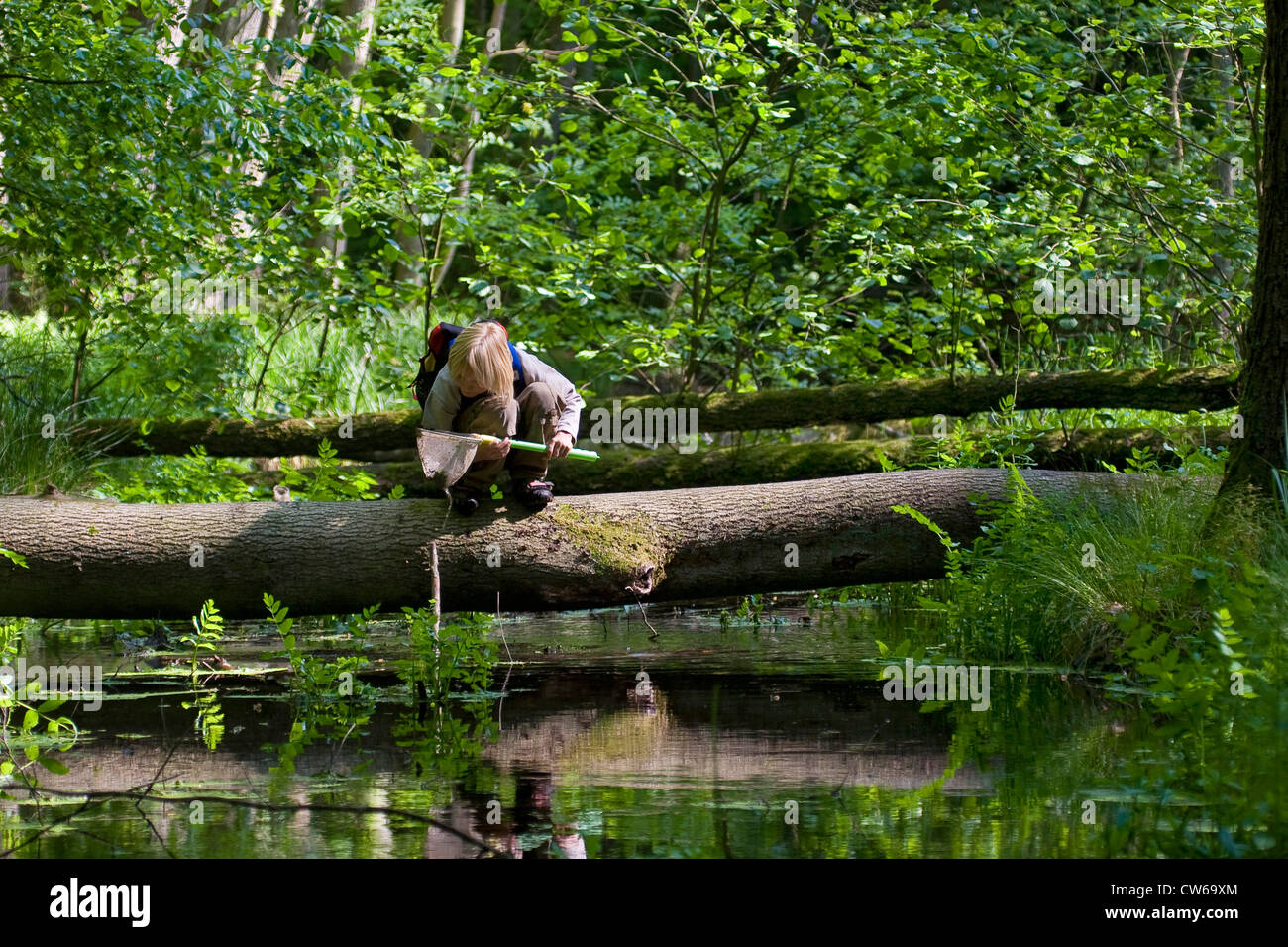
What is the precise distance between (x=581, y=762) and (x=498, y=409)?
8.92 feet

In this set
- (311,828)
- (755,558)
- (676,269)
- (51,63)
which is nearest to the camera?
(311,828)

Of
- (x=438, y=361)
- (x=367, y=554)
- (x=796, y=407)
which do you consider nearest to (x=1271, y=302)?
(x=438, y=361)

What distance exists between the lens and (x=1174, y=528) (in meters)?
6.97

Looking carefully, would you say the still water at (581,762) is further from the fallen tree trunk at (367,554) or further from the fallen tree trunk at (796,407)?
the fallen tree trunk at (796,407)

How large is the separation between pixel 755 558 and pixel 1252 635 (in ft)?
11.4

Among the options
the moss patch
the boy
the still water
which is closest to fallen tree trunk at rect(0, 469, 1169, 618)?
the moss patch

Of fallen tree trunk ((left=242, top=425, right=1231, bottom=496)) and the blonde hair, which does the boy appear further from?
fallen tree trunk ((left=242, top=425, right=1231, bottom=496))

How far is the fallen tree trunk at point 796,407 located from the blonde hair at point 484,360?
3.52 metres

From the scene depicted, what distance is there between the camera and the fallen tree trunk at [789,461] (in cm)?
983

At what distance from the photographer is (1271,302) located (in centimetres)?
632

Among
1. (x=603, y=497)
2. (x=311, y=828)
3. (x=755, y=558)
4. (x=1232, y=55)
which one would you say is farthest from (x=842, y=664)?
(x=1232, y=55)

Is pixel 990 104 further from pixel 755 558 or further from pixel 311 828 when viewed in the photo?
pixel 311 828

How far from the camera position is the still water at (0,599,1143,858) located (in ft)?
12.4

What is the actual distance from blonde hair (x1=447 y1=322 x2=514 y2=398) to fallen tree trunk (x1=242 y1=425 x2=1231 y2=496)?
2.67 meters
